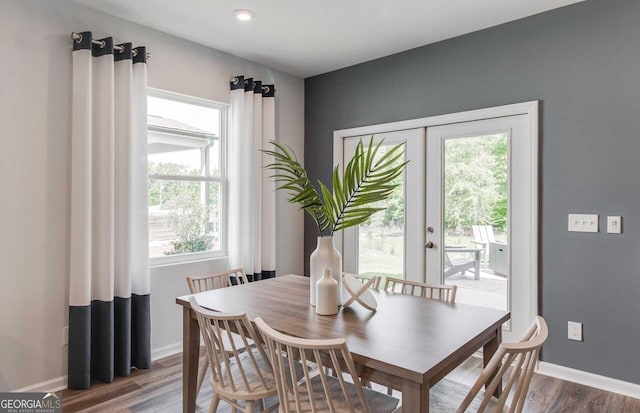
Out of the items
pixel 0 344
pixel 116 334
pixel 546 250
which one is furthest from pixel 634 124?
pixel 0 344

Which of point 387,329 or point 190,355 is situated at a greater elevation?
point 387,329

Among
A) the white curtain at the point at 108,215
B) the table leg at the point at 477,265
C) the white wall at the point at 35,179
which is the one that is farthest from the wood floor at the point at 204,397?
the table leg at the point at 477,265

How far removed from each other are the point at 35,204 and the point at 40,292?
1.87 ft

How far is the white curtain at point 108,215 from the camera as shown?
2.65m

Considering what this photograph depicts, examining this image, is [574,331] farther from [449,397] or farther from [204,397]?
[204,397]

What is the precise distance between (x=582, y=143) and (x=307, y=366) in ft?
8.18

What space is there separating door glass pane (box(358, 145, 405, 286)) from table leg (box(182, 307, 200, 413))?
2194mm

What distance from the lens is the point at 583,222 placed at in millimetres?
2771

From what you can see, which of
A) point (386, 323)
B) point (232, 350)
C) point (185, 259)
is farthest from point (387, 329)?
point (185, 259)

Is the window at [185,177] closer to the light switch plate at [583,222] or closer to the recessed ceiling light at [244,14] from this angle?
the recessed ceiling light at [244,14]

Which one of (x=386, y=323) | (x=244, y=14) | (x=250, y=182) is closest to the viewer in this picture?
(x=386, y=323)

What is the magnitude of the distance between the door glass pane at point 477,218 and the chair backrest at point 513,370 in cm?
177

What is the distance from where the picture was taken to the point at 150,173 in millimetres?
3225

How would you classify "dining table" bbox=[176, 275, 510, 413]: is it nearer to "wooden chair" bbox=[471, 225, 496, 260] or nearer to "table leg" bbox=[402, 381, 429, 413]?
"table leg" bbox=[402, 381, 429, 413]
